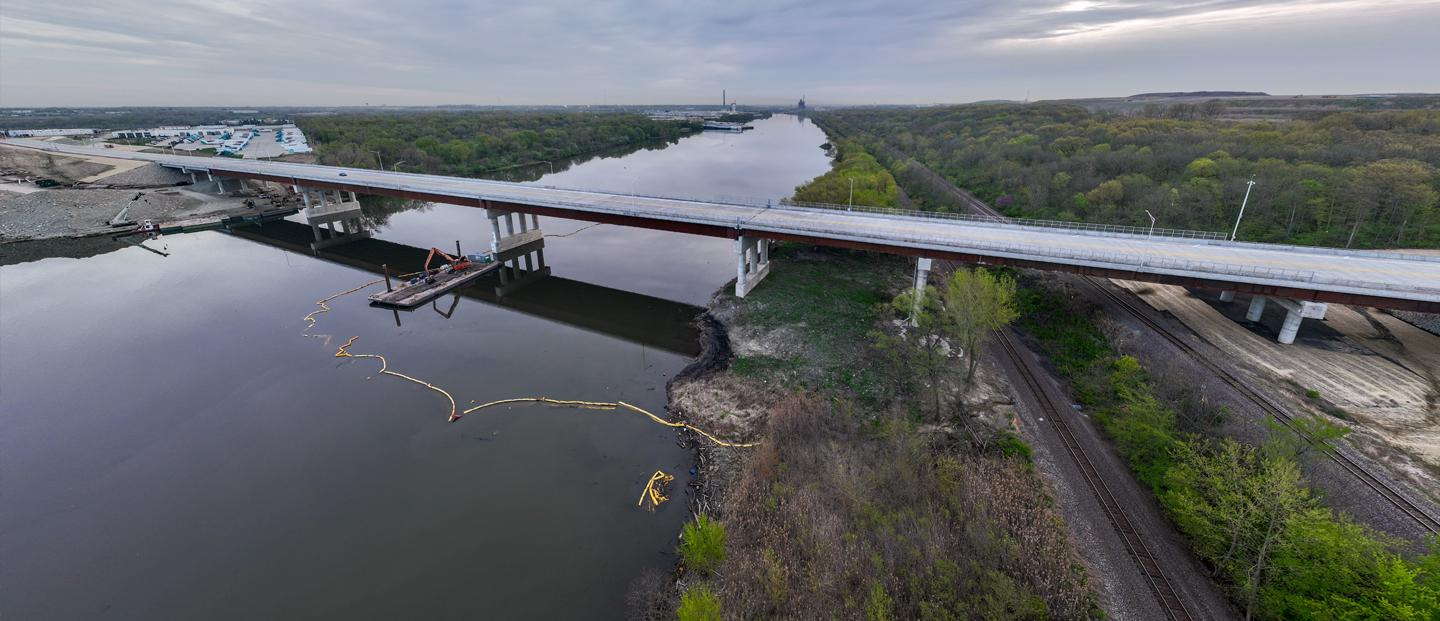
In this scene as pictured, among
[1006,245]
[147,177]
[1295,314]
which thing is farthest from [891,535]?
[147,177]

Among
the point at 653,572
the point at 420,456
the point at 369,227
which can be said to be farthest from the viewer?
the point at 369,227

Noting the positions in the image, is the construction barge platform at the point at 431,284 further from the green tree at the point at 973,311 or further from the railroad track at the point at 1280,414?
the railroad track at the point at 1280,414

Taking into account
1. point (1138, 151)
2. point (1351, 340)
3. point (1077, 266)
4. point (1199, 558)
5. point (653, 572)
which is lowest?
point (653, 572)

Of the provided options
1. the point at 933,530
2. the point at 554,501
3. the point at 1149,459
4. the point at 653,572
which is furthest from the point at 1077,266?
the point at 554,501

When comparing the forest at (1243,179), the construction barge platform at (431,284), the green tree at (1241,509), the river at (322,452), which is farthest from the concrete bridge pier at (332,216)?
the green tree at (1241,509)

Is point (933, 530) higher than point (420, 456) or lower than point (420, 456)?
higher

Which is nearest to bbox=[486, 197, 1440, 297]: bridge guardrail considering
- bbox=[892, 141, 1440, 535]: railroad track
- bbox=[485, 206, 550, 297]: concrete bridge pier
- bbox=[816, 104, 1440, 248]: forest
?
bbox=[892, 141, 1440, 535]: railroad track

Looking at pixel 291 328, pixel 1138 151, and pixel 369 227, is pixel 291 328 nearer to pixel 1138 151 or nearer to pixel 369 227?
pixel 369 227

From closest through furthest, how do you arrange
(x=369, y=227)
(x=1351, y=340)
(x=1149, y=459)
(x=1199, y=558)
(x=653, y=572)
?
(x=1199, y=558) < (x=653, y=572) < (x=1149, y=459) < (x=1351, y=340) < (x=369, y=227)
